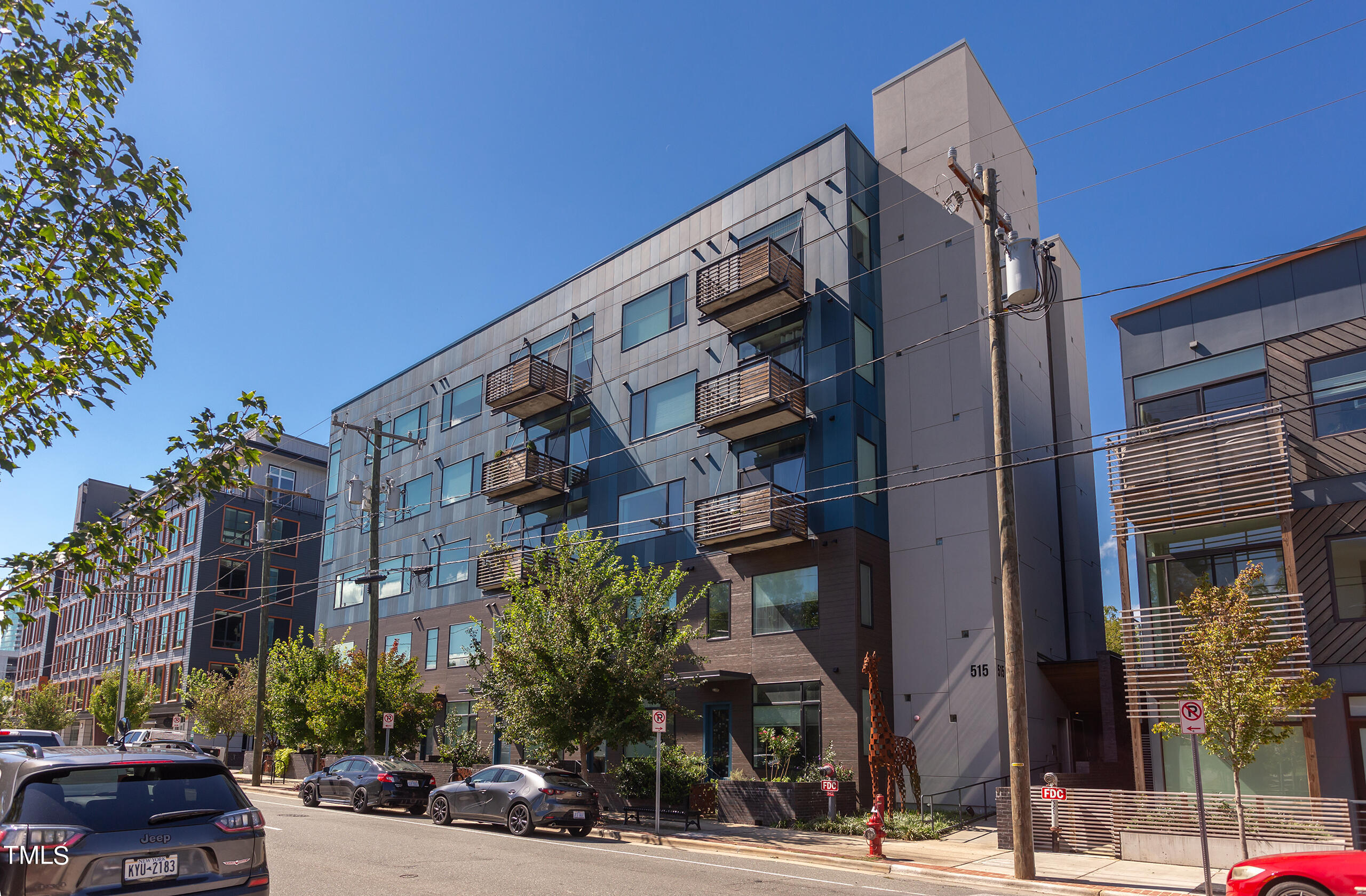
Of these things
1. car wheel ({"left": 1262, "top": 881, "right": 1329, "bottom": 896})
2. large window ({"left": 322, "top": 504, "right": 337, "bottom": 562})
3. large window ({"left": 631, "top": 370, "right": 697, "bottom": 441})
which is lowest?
car wheel ({"left": 1262, "top": 881, "right": 1329, "bottom": 896})

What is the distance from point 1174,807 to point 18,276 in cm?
1829

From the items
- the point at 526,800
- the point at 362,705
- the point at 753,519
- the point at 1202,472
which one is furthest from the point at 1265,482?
the point at 362,705

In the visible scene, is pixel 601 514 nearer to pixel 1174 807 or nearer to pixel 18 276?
pixel 1174 807

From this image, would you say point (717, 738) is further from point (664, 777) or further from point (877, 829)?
point (877, 829)

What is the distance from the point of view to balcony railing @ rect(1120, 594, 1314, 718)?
19359 mm

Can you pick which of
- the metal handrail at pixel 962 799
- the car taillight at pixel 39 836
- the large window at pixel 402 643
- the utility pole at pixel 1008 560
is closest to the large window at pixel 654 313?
the utility pole at pixel 1008 560

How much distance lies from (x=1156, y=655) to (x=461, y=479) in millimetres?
28704

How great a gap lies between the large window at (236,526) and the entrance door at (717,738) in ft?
143

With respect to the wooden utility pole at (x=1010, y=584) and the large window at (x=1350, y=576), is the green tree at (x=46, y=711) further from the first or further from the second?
the large window at (x=1350, y=576)

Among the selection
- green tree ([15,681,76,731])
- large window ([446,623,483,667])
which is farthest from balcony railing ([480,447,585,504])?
green tree ([15,681,76,731])

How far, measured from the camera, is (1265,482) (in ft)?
61.9

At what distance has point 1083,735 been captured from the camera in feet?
98.9

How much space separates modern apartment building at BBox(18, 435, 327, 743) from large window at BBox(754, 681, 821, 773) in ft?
121

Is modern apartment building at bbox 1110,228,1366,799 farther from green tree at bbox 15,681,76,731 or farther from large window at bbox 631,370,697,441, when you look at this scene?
green tree at bbox 15,681,76,731
